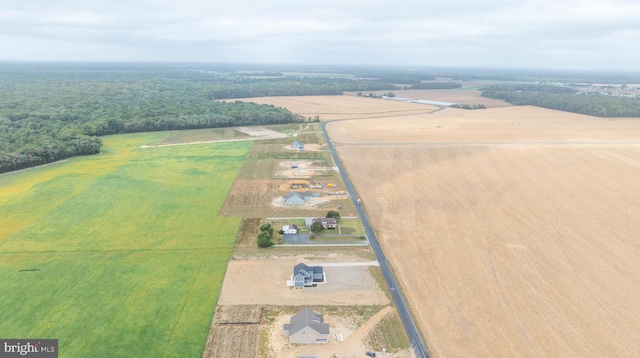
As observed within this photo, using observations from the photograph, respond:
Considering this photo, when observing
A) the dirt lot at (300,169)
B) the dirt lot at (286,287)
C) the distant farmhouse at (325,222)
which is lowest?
the dirt lot at (286,287)

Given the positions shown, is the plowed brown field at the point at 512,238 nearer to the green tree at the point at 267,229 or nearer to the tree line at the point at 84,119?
the green tree at the point at 267,229

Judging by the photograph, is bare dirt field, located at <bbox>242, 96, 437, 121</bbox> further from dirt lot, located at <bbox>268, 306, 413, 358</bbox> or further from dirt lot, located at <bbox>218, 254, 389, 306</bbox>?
dirt lot, located at <bbox>268, 306, 413, 358</bbox>

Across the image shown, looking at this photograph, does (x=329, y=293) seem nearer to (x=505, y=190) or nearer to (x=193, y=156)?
(x=505, y=190)

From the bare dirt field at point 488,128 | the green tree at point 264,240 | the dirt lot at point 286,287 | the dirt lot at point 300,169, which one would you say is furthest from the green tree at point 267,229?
the bare dirt field at point 488,128

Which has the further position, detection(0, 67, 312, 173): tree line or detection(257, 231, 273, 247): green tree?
detection(0, 67, 312, 173): tree line

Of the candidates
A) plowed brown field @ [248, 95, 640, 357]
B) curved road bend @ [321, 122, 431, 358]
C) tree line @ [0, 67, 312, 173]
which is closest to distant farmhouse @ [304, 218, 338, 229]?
curved road bend @ [321, 122, 431, 358]

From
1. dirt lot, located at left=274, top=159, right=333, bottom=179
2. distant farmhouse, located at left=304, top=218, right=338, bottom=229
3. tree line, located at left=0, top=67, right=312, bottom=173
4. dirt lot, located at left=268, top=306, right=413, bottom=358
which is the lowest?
dirt lot, located at left=268, top=306, right=413, bottom=358
